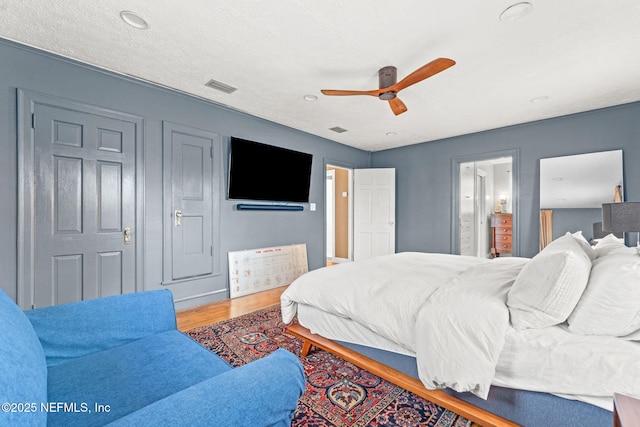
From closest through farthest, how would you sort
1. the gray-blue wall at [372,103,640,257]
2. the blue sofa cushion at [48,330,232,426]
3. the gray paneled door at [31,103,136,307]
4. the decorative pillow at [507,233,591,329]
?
the blue sofa cushion at [48,330,232,426] → the decorative pillow at [507,233,591,329] → the gray paneled door at [31,103,136,307] → the gray-blue wall at [372,103,640,257]

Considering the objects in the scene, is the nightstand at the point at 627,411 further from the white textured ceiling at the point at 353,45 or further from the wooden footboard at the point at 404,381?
the white textured ceiling at the point at 353,45

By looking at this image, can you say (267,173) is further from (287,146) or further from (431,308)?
(431,308)

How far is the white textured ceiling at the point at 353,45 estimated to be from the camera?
1.95 metres

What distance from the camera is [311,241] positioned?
4.96 m

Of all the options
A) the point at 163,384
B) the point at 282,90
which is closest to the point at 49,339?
the point at 163,384

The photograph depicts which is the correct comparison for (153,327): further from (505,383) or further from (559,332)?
(559,332)

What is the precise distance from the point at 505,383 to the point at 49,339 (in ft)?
6.89

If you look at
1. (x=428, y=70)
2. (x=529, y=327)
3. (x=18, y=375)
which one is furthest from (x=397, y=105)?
(x=18, y=375)

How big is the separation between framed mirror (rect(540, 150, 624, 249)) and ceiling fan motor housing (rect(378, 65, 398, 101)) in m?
2.91

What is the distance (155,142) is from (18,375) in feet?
9.87

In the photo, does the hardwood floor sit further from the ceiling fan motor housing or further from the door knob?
the ceiling fan motor housing

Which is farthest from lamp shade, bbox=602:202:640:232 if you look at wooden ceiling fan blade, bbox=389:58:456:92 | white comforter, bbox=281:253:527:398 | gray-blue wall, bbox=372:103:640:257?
gray-blue wall, bbox=372:103:640:257

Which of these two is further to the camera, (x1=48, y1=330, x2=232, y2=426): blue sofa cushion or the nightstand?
(x1=48, y1=330, x2=232, y2=426): blue sofa cushion

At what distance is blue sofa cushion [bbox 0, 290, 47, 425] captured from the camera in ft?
1.88
